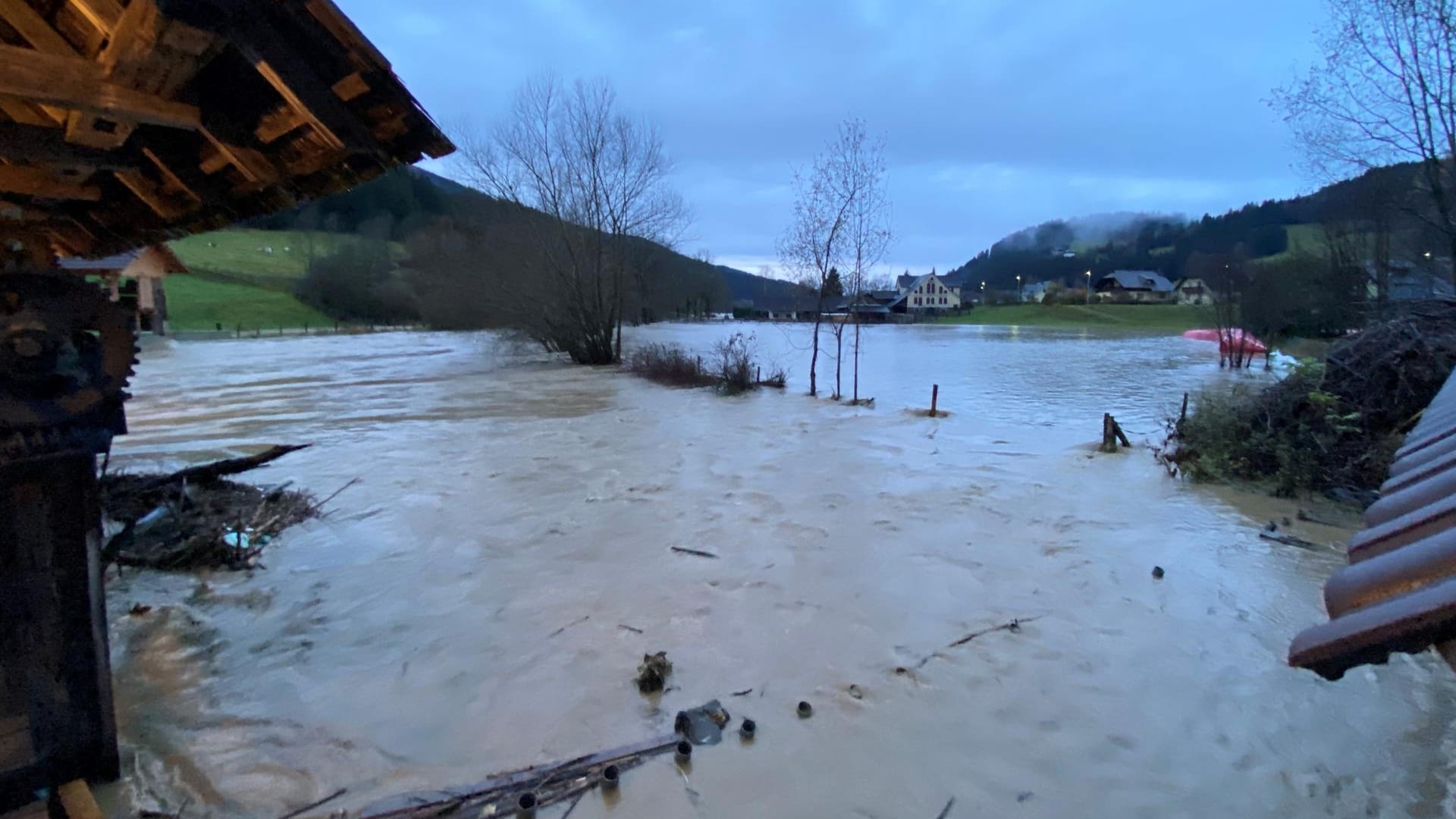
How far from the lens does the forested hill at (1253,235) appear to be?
17.2m

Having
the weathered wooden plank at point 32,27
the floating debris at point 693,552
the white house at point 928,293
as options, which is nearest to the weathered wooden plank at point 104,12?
→ the weathered wooden plank at point 32,27

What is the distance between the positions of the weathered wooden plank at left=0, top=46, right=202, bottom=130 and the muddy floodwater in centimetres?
293

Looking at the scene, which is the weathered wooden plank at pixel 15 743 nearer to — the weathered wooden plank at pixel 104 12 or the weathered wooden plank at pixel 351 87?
the weathered wooden plank at pixel 104 12

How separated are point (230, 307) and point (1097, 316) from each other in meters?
81.7

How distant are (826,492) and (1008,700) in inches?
200

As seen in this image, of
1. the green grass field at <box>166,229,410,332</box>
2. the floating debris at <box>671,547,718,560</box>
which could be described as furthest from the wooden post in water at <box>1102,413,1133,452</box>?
the green grass field at <box>166,229,410,332</box>

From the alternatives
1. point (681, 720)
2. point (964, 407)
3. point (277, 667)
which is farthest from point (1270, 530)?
point (964, 407)

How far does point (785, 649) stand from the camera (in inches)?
197

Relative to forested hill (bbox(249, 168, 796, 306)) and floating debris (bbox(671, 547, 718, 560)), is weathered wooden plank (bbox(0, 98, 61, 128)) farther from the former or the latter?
forested hill (bbox(249, 168, 796, 306))

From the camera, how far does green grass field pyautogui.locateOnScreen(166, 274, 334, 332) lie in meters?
49.8

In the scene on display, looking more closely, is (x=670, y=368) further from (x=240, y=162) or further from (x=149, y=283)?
(x=149, y=283)

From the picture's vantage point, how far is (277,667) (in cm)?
464

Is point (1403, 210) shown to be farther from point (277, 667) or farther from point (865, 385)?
point (277, 667)

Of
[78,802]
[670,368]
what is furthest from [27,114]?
[670,368]
